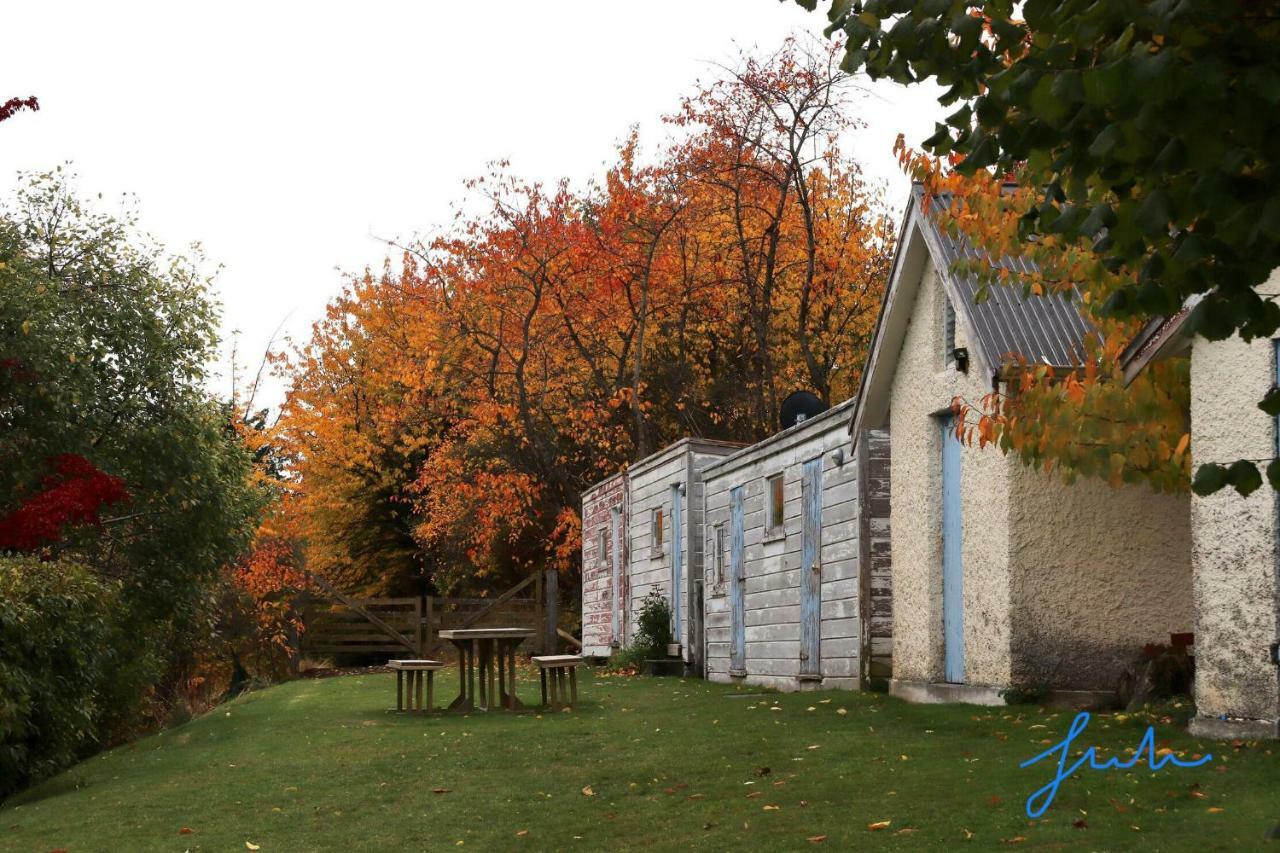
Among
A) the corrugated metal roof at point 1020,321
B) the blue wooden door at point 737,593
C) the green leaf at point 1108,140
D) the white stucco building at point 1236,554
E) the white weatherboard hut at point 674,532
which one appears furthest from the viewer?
the white weatherboard hut at point 674,532

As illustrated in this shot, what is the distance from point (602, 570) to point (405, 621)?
6.11 meters

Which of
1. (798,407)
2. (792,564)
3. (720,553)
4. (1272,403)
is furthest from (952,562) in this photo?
(1272,403)

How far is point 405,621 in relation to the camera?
1347 inches

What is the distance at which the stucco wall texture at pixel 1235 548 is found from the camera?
960 centimetres

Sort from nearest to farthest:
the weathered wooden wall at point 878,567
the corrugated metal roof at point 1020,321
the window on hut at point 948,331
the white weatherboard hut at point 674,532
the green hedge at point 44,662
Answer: the green hedge at point 44,662
the corrugated metal roof at point 1020,321
the window on hut at point 948,331
the weathered wooden wall at point 878,567
the white weatherboard hut at point 674,532

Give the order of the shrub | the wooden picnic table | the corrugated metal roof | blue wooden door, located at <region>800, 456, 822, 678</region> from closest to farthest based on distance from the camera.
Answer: the corrugated metal roof → the wooden picnic table → blue wooden door, located at <region>800, 456, 822, 678</region> → the shrub

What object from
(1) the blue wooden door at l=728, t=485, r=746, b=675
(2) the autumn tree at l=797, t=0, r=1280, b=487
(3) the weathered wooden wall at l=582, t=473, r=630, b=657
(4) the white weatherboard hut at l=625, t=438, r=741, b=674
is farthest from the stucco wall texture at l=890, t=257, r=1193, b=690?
(3) the weathered wooden wall at l=582, t=473, r=630, b=657

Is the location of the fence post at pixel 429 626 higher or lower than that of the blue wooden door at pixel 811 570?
lower

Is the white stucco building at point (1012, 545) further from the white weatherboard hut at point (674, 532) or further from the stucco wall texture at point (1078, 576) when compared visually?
the white weatherboard hut at point (674, 532)

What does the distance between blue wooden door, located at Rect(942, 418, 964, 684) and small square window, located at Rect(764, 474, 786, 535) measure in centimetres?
474

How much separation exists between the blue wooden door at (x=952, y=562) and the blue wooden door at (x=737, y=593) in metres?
6.26

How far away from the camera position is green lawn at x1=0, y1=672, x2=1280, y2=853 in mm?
7949

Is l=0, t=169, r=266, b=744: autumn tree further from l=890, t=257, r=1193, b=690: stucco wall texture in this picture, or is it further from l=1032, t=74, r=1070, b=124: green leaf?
l=1032, t=74, r=1070, b=124: green leaf

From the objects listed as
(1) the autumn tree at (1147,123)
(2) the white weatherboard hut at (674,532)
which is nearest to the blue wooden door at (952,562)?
(2) the white weatherboard hut at (674,532)
